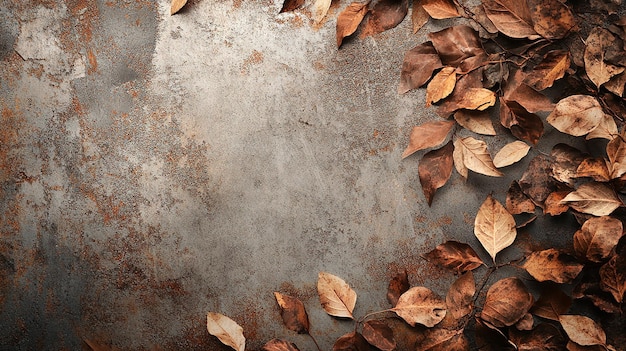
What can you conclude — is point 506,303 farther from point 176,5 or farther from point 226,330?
point 176,5

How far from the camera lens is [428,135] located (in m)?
1.04

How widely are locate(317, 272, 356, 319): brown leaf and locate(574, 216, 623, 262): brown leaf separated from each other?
0.42 m

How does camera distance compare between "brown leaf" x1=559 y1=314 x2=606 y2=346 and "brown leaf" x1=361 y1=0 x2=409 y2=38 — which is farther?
"brown leaf" x1=361 y1=0 x2=409 y2=38

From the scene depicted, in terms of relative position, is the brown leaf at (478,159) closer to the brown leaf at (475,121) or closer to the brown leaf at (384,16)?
the brown leaf at (475,121)

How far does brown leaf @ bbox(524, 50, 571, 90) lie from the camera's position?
3.36 ft

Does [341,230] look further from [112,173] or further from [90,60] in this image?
[90,60]

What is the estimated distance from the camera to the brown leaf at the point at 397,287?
1.05 meters

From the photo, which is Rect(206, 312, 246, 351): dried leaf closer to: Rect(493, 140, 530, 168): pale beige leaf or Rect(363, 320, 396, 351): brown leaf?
Rect(363, 320, 396, 351): brown leaf

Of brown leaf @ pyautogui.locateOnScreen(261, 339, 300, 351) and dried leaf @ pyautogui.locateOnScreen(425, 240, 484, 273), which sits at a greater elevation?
brown leaf @ pyautogui.locateOnScreen(261, 339, 300, 351)

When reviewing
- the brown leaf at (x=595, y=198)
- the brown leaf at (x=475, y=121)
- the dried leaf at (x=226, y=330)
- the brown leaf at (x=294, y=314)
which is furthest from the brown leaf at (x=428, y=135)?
the dried leaf at (x=226, y=330)

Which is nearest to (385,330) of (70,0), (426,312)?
(426,312)

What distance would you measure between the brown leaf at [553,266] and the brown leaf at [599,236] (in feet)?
0.12

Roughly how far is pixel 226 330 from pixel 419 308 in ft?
1.21

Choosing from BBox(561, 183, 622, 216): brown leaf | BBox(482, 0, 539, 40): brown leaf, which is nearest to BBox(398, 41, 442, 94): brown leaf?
BBox(482, 0, 539, 40): brown leaf
